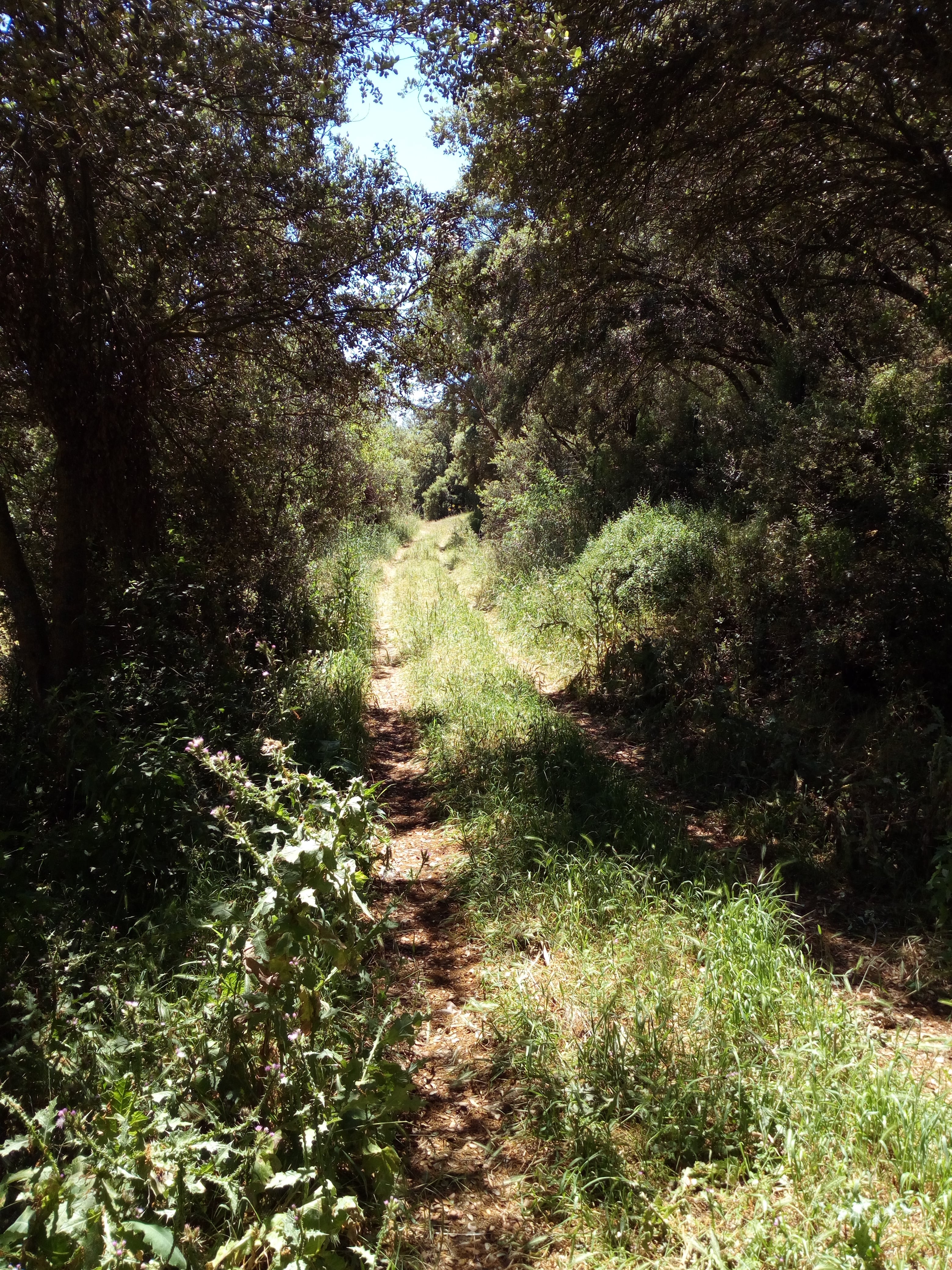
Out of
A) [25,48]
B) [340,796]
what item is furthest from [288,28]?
[340,796]

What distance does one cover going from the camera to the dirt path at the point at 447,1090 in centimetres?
227

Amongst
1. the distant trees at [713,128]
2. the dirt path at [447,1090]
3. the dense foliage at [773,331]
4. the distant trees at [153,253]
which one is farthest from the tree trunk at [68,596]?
the distant trees at [713,128]

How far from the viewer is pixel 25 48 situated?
3.95 metres

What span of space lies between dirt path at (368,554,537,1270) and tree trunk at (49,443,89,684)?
3033 mm

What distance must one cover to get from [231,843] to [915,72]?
6.52 meters

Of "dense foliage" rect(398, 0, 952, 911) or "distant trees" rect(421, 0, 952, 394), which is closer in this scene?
"distant trees" rect(421, 0, 952, 394)

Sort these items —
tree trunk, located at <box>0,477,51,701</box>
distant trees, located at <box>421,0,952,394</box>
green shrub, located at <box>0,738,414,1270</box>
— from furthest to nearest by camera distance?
tree trunk, located at <box>0,477,51,701</box>, distant trees, located at <box>421,0,952,394</box>, green shrub, located at <box>0,738,414,1270</box>

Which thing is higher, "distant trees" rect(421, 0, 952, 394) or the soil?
"distant trees" rect(421, 0, 952, 394)

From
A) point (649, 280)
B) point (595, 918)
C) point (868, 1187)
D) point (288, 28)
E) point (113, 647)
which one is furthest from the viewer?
point (649, 280)

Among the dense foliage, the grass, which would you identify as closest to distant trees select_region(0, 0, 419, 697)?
the dense foliage

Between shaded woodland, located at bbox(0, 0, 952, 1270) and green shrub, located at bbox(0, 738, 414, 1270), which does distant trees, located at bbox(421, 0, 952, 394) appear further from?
green shrub, located at bbox(0, 738, 414, 1270)

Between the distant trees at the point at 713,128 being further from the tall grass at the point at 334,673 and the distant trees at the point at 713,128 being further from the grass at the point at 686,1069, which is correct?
the grass at the point at 686,1069

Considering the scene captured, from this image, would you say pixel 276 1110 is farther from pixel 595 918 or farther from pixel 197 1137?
pixel 595 918

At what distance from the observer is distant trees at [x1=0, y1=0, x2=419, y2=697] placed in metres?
4.64
